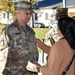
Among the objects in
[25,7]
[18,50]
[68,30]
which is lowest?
[18,50]

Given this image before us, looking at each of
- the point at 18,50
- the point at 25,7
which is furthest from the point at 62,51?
the point at 25,7

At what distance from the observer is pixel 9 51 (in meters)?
3.96

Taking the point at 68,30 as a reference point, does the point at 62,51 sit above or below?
below

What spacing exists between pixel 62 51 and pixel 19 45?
92 cm

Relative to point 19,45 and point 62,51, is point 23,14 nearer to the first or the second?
point 19,45

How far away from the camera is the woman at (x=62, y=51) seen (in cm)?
317

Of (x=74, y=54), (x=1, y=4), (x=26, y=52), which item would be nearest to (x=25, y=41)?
(x=26, y=52)

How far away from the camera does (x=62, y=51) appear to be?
3.20 meters

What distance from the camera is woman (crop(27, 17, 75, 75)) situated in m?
3.17

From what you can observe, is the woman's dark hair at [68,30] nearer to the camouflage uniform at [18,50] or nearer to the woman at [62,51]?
the woman at [62,51]

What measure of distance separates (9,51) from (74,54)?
36.1 inches

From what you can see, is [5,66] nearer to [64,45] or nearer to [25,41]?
[25,41]

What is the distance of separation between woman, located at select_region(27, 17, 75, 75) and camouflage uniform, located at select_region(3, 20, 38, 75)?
73 cm

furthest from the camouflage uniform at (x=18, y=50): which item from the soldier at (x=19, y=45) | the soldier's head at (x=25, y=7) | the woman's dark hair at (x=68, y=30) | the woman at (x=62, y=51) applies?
the woman's dark hair at (x=68, y=30)
